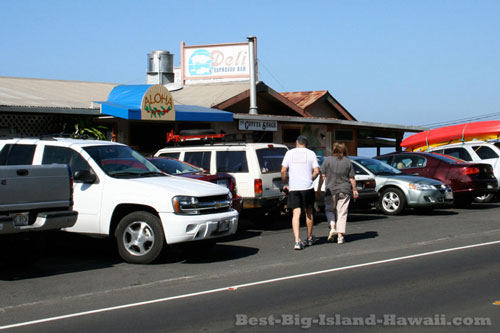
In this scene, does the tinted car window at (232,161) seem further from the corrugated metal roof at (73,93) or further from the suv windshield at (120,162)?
the corrugated metal roof at (73,93)

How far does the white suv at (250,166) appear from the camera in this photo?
43.8 feet

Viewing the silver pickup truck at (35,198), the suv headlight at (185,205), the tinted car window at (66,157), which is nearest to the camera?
the silver pickup truck at (35,198)

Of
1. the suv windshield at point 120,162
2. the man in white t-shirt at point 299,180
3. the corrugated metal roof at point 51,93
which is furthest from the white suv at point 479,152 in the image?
the suv windshield at point 120,162

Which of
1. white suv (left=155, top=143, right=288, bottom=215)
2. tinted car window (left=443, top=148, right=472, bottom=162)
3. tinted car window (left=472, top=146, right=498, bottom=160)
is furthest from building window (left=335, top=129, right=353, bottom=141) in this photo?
white suv (left=155, top=143, right=288, bottom=215)

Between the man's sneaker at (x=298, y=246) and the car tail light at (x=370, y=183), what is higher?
the car tail light at (x=370, y=183)

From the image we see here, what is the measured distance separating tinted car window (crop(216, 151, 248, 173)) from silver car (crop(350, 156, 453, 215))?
4394 millimetres

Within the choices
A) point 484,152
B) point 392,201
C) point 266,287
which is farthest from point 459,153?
point 266,287

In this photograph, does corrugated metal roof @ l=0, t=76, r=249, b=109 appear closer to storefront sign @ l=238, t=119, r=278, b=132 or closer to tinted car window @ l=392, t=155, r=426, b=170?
storefront sign @ l=238, t=119, r=278, b=132

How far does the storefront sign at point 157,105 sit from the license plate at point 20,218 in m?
8.92

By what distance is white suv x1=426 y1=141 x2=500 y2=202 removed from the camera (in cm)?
2005

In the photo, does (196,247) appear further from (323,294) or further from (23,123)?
(23,123)

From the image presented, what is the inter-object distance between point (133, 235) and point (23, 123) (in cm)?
890

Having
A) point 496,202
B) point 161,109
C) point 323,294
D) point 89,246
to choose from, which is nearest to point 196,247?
point 89,246

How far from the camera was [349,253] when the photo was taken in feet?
35.5
